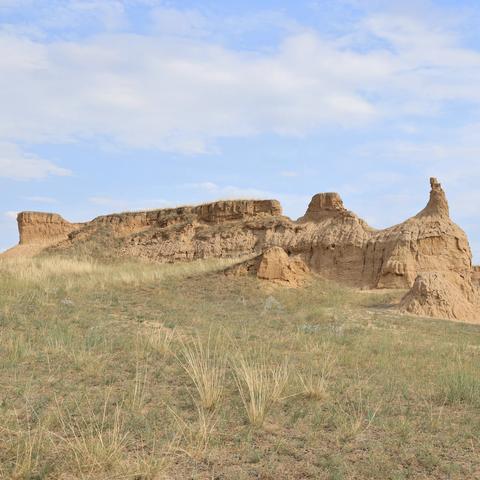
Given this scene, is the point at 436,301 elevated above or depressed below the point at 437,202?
below

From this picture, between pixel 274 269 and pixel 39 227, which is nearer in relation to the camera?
pixel 274 269

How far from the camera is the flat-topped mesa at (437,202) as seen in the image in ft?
80.8

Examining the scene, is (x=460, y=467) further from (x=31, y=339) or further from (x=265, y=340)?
(x=31, y=339)

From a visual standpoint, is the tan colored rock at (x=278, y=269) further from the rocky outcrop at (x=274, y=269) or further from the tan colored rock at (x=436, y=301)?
the tan colored rock at (x=436, y=301)

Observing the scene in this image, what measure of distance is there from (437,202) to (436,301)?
792 centimetres

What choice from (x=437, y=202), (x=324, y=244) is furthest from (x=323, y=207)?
(x=437, y=202)

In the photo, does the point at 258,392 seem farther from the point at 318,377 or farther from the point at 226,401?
the point at 318,377

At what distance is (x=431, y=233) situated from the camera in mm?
24484

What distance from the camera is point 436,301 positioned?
18.1 m

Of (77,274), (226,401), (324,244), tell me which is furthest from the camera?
(324,244)

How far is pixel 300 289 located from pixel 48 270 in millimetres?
9028

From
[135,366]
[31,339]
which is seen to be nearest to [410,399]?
[135,366]

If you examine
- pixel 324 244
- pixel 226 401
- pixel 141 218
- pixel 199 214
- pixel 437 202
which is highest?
pixel 141 218

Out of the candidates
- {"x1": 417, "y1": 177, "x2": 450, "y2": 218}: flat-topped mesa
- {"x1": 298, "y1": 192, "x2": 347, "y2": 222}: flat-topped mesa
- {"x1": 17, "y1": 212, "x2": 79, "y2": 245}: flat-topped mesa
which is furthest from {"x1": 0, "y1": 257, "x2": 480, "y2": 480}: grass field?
{"x1": 17, "y1": 212, "x2": 79, "y2": 245}: flat-topped mesa
